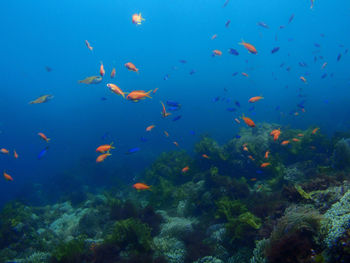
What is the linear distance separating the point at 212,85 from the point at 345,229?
235ft

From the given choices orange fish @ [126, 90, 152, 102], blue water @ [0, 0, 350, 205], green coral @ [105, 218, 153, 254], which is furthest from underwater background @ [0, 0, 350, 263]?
orange fish @ [126, 90, 152, 102]

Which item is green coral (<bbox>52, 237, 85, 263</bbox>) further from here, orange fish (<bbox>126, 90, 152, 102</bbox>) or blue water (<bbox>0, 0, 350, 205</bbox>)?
blue water (<bbox>0, 0, 350, 205</bbox>)

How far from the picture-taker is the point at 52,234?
26.3 feet

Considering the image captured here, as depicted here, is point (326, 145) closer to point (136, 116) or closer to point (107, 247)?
point (107, 247)

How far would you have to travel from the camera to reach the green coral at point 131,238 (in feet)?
16.0

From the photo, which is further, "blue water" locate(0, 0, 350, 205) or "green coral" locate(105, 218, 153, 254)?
"blue water" locate(0, 0, 350, 205)

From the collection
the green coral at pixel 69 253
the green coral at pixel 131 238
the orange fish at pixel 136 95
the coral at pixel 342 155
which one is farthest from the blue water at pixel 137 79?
the green coral at pixel 69 253

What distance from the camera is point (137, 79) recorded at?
289 feet

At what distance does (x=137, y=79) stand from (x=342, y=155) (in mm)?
87396

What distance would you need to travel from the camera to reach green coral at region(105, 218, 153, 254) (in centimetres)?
488

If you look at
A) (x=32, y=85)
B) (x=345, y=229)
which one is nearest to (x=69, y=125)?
(x=32, y=85)

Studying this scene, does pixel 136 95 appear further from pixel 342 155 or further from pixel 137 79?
pixel 137 79

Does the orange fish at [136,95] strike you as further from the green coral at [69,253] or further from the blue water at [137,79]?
the blue water at [137,79]

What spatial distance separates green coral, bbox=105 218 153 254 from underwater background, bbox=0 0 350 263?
3 cm
